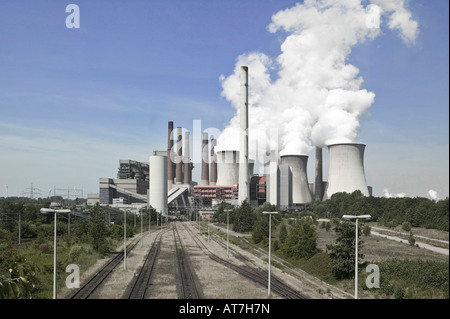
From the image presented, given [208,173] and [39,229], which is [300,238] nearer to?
[39,229]

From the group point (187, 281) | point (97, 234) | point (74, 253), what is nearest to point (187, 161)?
point (97, 234)

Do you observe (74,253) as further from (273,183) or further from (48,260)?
(273,183)

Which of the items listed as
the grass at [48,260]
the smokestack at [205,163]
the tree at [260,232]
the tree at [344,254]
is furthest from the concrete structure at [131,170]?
the tree at [344,254]

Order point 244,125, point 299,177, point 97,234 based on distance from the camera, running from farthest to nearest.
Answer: point 299,177
point 244,125
point 97,234

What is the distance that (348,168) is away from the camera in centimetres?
6588

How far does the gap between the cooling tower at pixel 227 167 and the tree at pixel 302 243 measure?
64.3 m

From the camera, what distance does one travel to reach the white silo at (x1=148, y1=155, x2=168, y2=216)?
337 ft

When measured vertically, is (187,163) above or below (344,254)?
above

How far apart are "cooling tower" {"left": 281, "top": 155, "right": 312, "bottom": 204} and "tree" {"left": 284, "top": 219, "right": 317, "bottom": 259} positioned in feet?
171

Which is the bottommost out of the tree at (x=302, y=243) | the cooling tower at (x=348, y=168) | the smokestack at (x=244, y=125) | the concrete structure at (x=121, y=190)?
the tree at (x=302, y=243)

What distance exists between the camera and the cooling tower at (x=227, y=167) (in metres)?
100

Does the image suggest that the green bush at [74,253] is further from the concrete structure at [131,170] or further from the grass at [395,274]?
the concrete structure at [131,170]

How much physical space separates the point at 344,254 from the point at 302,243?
333 inches

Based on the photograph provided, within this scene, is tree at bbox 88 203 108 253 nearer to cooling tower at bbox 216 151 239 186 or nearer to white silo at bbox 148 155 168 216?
cooling tower at bbox 216 151 239 186
